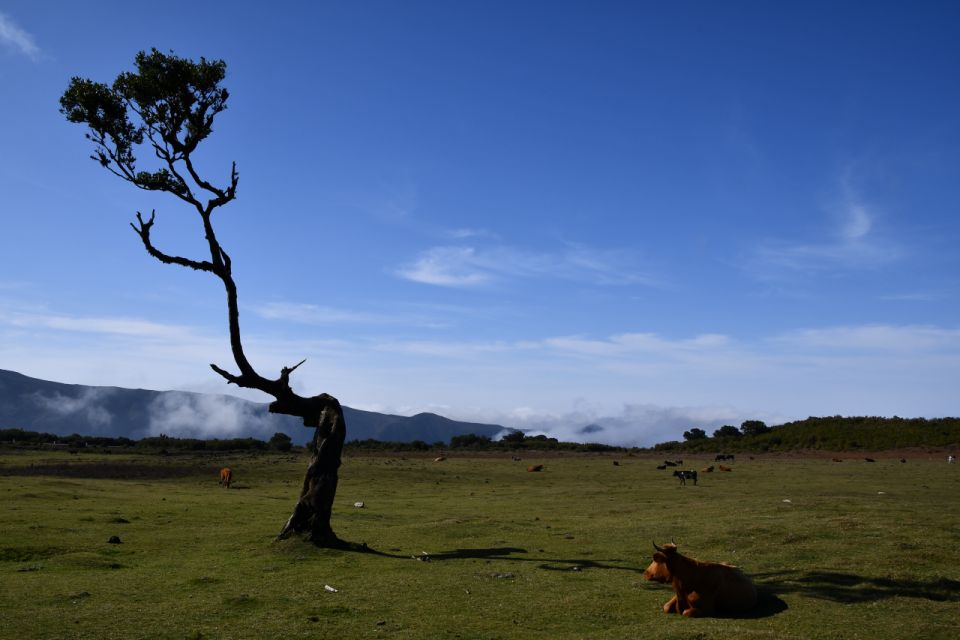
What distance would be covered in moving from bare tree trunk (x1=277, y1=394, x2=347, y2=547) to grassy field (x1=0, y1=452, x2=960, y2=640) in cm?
89

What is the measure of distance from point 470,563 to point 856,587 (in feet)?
29.3

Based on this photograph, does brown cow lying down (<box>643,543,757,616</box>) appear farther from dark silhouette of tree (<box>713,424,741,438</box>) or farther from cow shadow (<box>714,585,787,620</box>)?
dark silhouette of tree (<box>713,424,741,438</box>)

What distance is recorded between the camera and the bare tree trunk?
19844 millimetres

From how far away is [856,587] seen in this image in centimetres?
1406

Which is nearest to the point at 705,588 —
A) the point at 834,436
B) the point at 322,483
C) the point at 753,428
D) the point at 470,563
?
the point at 470,563

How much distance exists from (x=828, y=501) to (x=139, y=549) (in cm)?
2419

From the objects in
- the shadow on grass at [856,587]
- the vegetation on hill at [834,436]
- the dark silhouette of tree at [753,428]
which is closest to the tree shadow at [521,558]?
the shadow on grass at [856,587]

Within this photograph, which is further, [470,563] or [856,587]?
[470,563]

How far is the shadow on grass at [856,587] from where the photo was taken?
13.4 meters

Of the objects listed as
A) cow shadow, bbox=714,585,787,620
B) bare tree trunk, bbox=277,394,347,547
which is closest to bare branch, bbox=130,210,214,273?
bare tree trunk, bbox=277,394,347,547

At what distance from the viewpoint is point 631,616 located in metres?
12.5

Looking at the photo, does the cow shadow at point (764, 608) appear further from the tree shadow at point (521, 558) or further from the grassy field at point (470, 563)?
the tree shadow at point (521, 558)

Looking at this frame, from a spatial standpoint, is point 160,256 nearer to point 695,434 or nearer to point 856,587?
point 856,587

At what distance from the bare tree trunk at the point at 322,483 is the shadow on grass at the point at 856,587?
11.5 metres
